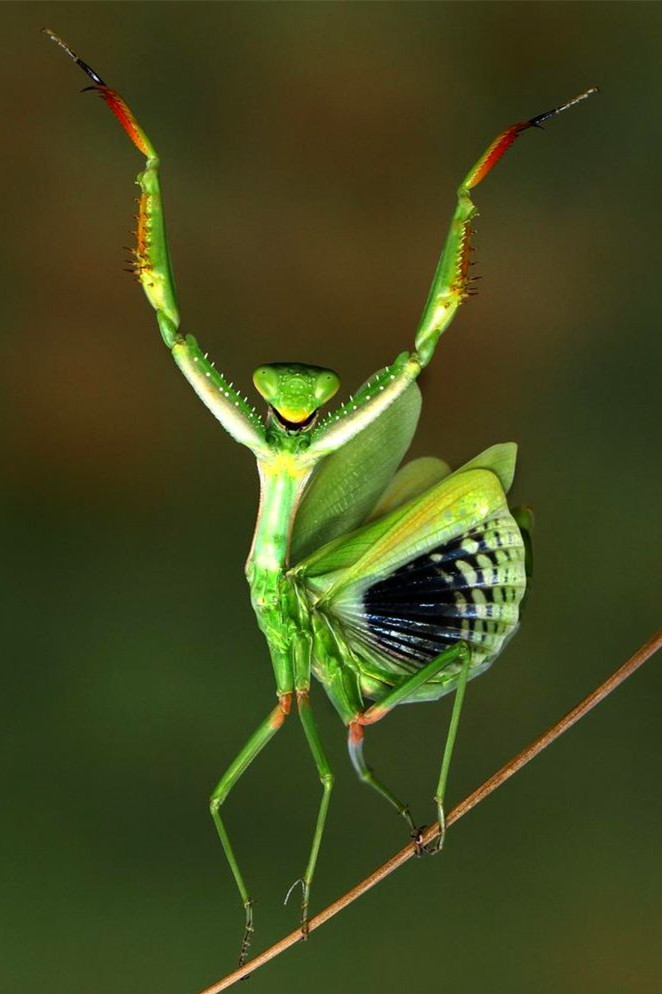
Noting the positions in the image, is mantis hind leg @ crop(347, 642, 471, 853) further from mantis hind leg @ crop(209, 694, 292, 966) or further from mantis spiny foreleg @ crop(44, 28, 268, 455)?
mantis spiny foreleg @ crop(44, 28, 268, 455)

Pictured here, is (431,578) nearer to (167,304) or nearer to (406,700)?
(406,700)

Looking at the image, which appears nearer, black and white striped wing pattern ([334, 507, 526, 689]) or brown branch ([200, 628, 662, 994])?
brown branch ([200, 628, 662, 994])

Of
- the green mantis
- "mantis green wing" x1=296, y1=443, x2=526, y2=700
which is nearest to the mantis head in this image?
the green mantis

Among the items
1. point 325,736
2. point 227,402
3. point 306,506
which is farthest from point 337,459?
point 325,736

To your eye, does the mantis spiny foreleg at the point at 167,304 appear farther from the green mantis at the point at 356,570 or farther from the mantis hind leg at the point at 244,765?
the mantis hind leg at the point at 244,765

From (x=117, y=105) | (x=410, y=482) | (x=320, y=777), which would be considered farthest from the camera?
(x=410, y=482)

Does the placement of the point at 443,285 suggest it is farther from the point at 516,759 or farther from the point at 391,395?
the point at 516,759


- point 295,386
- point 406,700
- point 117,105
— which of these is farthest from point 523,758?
point 117,105
